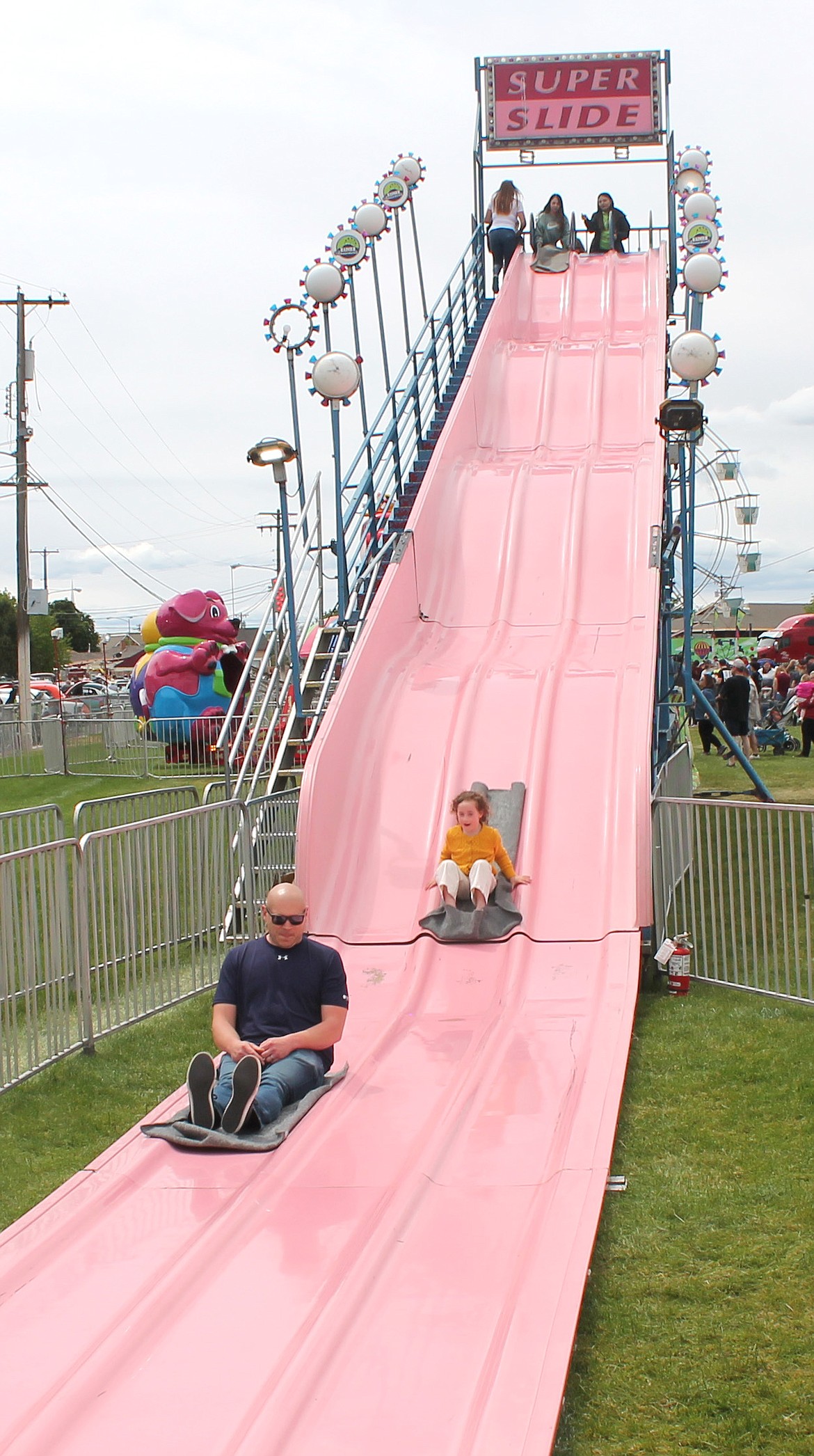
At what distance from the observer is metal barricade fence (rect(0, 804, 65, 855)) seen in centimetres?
1109

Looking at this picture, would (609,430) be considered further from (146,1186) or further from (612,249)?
(146,1186)

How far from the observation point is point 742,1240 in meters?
Answer: 5.14

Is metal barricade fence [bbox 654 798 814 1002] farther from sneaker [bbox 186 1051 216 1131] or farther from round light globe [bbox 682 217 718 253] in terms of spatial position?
round light globe [bbox 682 217 718 253]

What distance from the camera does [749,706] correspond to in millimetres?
23328

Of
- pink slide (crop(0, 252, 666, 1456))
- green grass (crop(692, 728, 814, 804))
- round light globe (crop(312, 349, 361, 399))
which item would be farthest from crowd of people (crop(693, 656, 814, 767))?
round light globe (crop(312, 349, 361, 399))

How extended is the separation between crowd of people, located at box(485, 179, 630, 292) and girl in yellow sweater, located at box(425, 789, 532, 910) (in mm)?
14524

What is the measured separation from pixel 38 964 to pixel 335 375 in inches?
233

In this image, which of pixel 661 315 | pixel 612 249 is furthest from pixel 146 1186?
pixel 612 249

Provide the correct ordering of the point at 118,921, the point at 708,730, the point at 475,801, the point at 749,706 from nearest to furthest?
1. the point at 118,921
2. the point at 475,801
3. the point at 749,706
4. the point at 708,730

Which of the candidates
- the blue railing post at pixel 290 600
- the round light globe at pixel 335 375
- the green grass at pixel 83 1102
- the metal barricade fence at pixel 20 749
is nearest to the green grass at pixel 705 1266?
the green grass at pixel 83 1102

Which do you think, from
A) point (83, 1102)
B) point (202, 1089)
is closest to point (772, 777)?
point (83, 1102)

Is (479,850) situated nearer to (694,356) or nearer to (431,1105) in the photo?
(431,1105)

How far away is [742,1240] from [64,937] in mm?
4237

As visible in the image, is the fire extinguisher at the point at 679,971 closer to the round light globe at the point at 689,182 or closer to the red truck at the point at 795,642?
the round light globe at the point at 689,182
